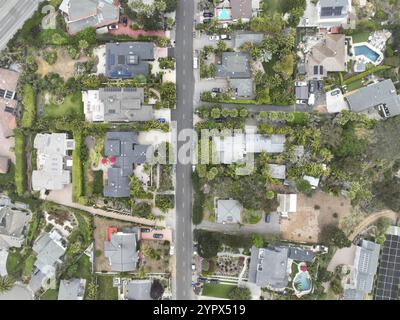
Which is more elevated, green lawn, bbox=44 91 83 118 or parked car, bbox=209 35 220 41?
parked car, bbox=209 35 220 41

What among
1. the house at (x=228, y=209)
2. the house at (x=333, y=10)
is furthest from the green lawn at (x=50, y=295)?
the house at (x=333, y=10)

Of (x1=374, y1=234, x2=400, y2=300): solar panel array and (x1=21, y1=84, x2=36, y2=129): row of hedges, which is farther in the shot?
(x1=21, y1=84, x2=36, y2=129): row of hedges

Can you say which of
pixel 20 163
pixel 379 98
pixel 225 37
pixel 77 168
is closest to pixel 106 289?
pixel 77 168

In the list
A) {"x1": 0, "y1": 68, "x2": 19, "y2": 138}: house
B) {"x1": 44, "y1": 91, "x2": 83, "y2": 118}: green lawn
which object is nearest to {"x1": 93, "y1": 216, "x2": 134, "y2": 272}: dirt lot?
{"x1": 44, "y1": 91, "x2": 83, "y2": 118}: green lawn

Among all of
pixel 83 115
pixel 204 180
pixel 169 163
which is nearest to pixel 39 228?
pixel 83 115

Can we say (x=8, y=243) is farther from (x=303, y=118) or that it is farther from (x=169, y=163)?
(x=303, y=118)

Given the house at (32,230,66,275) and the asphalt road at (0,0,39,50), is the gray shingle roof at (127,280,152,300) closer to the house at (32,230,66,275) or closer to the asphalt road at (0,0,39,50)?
the house at (32,230,66,275)
